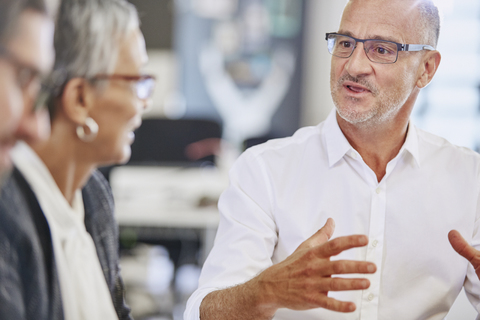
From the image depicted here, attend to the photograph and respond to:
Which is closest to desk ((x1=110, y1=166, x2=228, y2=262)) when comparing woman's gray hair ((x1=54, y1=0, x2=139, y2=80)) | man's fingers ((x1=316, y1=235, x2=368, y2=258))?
man's fingers ((x1=316, y1=235, x2=368, y2=258))

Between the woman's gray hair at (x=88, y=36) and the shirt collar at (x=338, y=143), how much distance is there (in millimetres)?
816

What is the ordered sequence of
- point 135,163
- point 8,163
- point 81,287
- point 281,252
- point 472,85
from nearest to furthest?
point 8,163 < point 81,287 < point 281,252 < point 135,163 < point 472,85

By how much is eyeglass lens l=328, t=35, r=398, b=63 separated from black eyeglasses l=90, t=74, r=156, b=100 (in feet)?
2.51

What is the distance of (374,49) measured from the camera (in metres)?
1.38

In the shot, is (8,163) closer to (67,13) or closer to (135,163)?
(67,13)

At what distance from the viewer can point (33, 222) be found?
620mm

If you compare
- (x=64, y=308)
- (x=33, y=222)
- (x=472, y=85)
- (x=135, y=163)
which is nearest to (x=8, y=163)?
(x=33, y=222)

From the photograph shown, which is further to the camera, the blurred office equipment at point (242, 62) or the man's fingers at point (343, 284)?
the blurred office equipment at point (242, 62)

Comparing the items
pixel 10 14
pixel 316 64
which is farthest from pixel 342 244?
pixel 316 64

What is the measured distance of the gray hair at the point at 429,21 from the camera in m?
1.42

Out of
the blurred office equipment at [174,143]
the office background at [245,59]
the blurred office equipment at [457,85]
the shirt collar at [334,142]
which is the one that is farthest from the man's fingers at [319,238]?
the office background at [245,59]

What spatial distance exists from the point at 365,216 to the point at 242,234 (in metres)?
0.34

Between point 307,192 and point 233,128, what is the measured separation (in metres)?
3.66

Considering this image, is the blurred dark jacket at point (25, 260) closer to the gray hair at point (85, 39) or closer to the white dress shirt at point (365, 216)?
the gray hair at point (85, 39)
